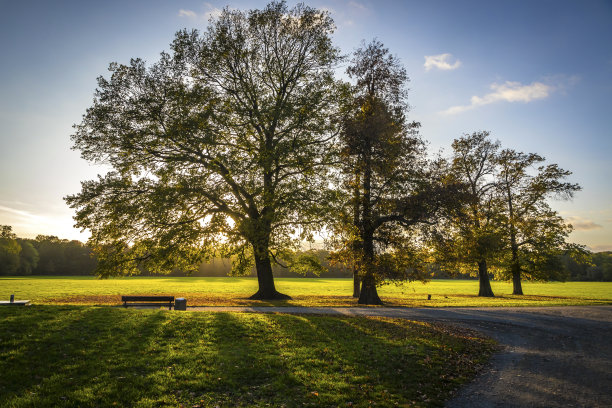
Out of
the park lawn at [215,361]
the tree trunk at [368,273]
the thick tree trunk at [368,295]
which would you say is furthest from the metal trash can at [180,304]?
the thick tree trunk at [368,295]

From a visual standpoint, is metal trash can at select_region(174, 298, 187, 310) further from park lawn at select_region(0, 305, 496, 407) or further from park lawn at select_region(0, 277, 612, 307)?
park lawn at select_region(0, 305, 496, 407)

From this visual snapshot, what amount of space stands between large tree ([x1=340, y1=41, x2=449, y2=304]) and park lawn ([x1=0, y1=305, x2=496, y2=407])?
841 cm

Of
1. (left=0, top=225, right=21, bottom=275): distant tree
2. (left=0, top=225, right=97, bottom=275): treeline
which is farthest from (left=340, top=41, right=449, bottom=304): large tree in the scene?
(left=0, top=225, right=21, bottom=275): distant tree

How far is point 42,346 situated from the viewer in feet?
28.6

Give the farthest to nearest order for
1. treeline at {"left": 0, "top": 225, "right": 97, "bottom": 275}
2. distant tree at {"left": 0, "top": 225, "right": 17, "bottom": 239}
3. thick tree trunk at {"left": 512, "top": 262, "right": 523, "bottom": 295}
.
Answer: distant tree at {"left": 0, "top": 225, "right": 17, "bottom": 239}, treeline at {"left": 0, "top": 225, "right": 97, "bottom": 275}, thick tree trunk at {"left": 512, "top": 262, "right": 523, "bottom": 295}

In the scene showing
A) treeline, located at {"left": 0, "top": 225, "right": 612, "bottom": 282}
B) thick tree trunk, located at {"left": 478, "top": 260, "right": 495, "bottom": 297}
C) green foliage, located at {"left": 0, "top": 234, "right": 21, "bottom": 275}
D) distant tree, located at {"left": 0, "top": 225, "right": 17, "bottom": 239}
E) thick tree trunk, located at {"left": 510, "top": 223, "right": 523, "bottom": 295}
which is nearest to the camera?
thick tree trunk, located at {"left": 478, "top": 260, "right": 495, "bottom": 297}

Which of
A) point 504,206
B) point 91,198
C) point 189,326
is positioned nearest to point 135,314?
point 189,326

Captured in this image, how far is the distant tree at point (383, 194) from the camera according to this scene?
20484 millimetres

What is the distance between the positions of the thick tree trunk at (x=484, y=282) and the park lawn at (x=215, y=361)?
2703cm

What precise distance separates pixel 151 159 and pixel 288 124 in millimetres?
9399

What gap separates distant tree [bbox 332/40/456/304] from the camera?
2048 centimetres

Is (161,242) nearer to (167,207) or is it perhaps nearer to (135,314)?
(167,207)

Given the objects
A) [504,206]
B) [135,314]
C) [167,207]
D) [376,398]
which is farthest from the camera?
[504,206]

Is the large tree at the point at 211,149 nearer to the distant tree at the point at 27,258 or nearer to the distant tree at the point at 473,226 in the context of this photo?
the distant tree at the point at 473,226
